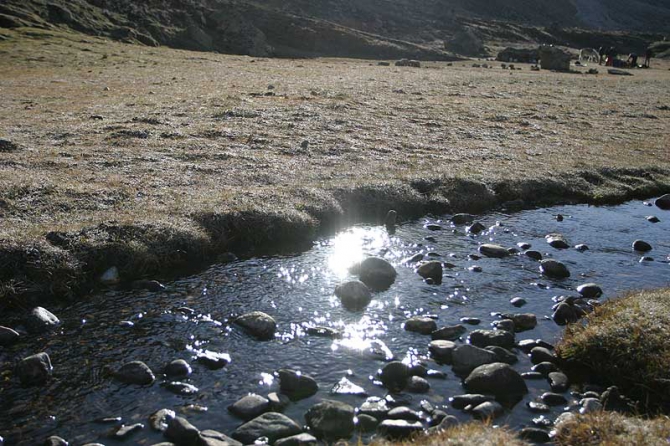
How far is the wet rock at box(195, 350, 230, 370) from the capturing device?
10891mm

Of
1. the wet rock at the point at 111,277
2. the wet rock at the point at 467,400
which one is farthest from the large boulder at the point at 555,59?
the wet rock at the point at 467,400

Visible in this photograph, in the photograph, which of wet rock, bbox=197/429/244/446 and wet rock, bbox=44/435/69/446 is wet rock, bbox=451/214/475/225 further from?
wet rock, bbox=44/435/69/446

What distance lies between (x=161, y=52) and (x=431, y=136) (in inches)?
Result: 2423

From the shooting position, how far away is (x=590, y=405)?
9727mm

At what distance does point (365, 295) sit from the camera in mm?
13883

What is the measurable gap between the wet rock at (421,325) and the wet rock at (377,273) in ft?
7.15

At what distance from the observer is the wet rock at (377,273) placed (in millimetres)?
14922

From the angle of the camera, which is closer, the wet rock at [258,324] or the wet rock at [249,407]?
→ the wet rock at [249,407]

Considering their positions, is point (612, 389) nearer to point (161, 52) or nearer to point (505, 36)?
point (161, 52)

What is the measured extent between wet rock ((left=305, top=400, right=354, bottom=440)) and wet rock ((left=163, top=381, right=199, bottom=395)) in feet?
6.84

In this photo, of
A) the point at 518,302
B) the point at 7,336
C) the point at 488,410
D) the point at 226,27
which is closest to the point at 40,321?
the point at 7,336

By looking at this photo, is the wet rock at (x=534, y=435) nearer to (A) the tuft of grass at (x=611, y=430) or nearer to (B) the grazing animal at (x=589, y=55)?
(A) the tuft of grass at (x=611, y=430)

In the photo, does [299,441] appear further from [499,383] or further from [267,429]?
[499,383]

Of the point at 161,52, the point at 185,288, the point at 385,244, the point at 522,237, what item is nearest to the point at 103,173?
the point at 185,288
